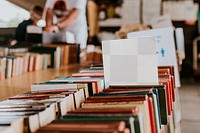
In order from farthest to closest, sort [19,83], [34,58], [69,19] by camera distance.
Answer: [69,19] < [34,58] < [19,83]

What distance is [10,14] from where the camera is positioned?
4637 mm

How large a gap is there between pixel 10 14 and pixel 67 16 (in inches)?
37.6

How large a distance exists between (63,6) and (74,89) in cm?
395

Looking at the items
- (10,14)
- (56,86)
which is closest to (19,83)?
(56,86)

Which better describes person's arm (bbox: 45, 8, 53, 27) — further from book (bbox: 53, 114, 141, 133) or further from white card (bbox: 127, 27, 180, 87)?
book (bbox: 53, 114, 141, 133)

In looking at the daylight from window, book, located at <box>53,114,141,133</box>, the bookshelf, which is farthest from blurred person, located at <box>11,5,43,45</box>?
book, located at <box>53,114,141,133</box>

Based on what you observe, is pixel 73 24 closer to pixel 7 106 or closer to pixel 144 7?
pixel 144 7

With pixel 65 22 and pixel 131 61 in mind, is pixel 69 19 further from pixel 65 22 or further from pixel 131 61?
pixel 131 61

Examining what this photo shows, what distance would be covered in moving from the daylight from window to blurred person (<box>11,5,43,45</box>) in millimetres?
114

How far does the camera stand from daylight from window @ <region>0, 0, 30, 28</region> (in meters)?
4.42

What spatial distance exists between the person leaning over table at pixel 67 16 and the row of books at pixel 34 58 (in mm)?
868

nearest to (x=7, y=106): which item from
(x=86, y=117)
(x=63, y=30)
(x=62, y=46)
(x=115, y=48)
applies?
(x=86, y=117)

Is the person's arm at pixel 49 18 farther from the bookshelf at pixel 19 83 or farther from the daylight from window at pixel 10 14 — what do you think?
the bookshelf at pixel 19 83

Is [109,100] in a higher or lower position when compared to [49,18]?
lower
